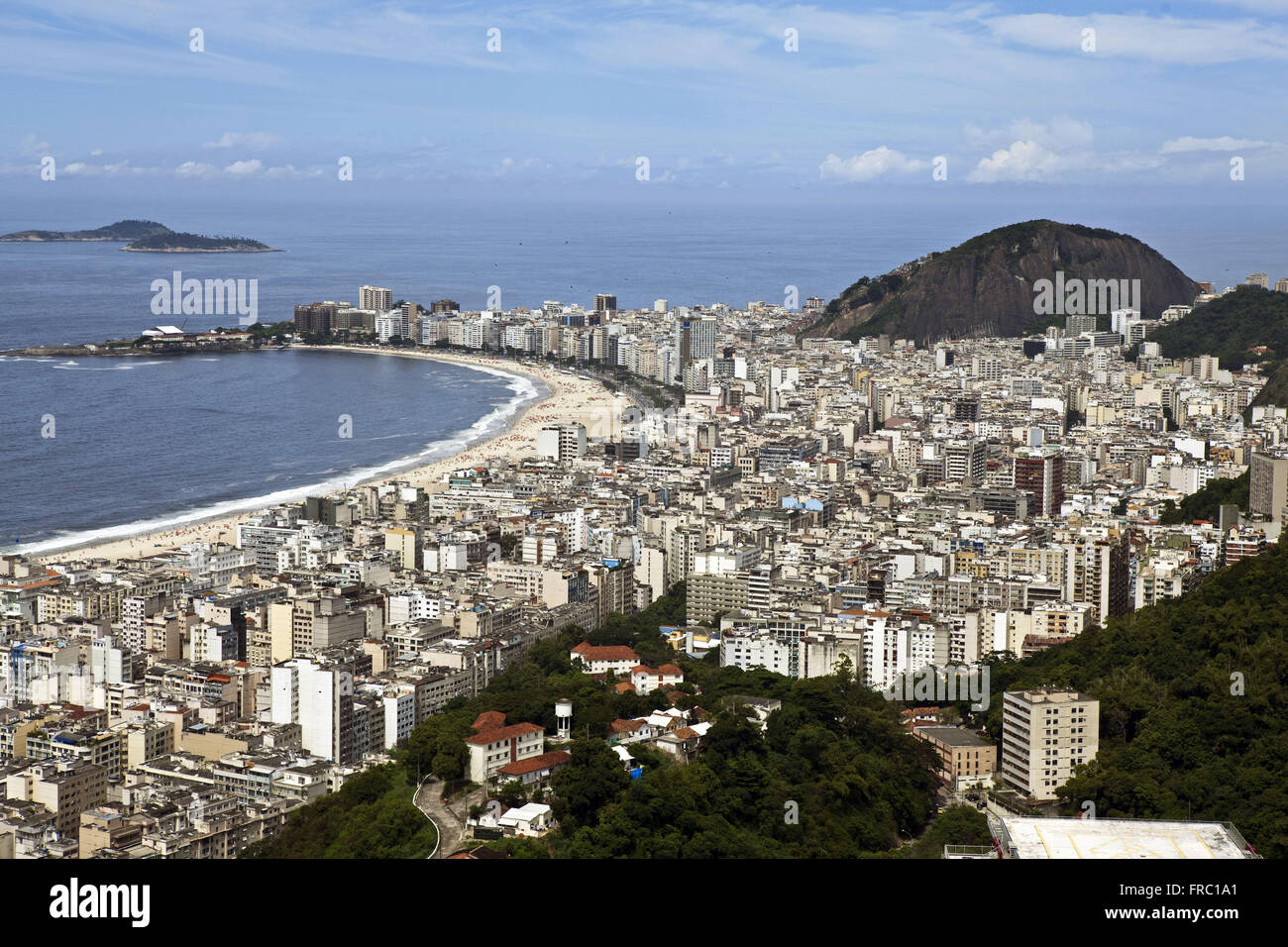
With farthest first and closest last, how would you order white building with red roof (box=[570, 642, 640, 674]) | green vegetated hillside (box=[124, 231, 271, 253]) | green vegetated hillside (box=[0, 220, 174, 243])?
green vegetated hillside (box=[0, 220, 174, 243]) → green vegetated hillside (box=[124, 231, 271, 253]) → white building with red roof (box=[570, 642, 640, 674])

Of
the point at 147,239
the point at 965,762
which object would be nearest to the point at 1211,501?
the point at 965,762

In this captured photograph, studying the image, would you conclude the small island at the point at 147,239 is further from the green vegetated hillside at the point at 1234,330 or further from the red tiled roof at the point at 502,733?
the red tiled roof at the point at 502,733

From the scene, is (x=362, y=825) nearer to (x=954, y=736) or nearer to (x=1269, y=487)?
(x=954, y=736)

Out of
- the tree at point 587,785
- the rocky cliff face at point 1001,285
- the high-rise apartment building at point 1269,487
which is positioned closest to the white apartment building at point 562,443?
the high-rise apartment building at point 1269,487

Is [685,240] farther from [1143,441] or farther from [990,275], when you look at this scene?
[1143,441]

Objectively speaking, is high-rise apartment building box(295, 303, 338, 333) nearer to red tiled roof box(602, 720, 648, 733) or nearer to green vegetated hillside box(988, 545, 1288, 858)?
green vegetated hillside box(988, 545, 1288, 858)

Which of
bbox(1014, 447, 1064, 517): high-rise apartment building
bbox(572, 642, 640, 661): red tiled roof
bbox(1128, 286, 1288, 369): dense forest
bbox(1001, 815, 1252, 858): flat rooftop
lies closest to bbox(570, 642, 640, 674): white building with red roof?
bbox(572, 642, 640, 661): red tiled roof
